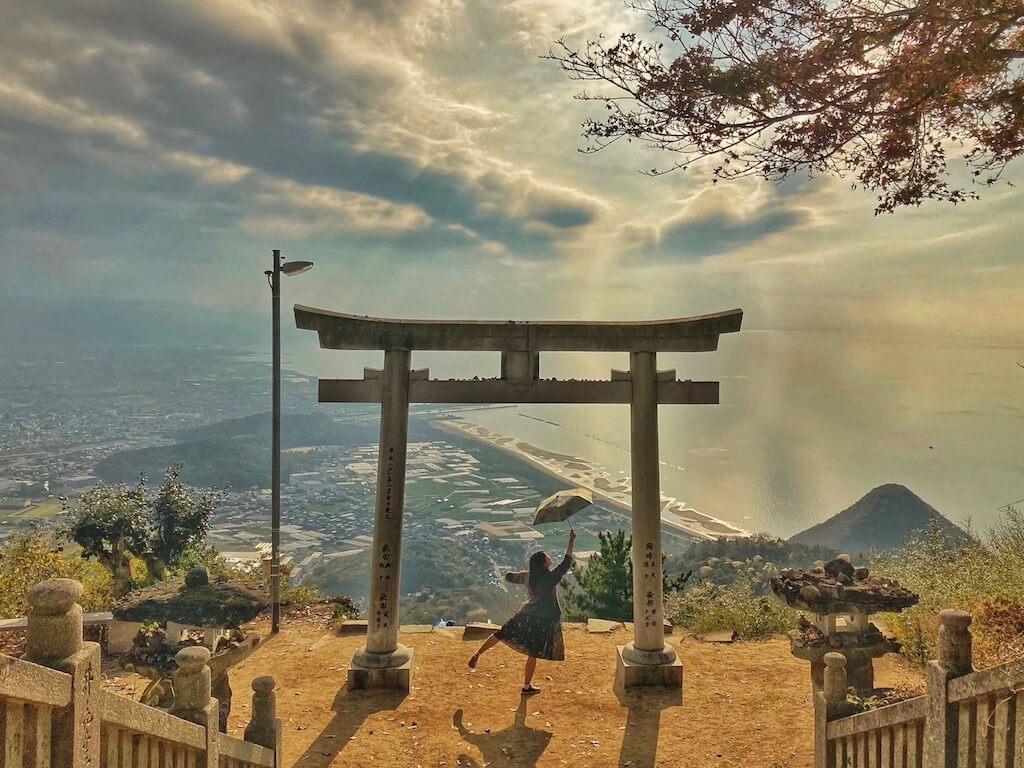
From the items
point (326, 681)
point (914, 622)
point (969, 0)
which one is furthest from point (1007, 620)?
point (326, 681)

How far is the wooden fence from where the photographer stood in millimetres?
2996

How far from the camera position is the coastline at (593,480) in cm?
2130

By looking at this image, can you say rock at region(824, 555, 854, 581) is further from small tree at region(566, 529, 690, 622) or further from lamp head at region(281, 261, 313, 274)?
lamp head at region(281, 261, 313, 274)

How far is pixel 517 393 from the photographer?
830 cm

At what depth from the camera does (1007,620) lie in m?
6.21

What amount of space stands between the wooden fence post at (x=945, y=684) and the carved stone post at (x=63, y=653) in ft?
14.6

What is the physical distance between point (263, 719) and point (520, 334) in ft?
17.1

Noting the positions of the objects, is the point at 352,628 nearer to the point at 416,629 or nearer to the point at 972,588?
the point at 416,629

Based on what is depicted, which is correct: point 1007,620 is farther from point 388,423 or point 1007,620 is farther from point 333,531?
point 333,531

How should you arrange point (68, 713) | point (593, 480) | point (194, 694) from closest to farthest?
point (68, 713), point (194, 694), point (593, 480)

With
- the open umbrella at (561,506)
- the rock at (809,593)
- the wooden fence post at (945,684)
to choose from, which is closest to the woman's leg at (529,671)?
the open umbrella at (561,506)

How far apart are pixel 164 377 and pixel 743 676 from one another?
132099mm

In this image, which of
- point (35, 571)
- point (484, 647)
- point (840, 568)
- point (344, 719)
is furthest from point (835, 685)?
point (35, 571)

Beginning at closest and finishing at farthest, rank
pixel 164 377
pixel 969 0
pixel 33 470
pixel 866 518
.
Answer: pixel 969 0
pixel 866 518
pixel 33 470
pixel 164 377
